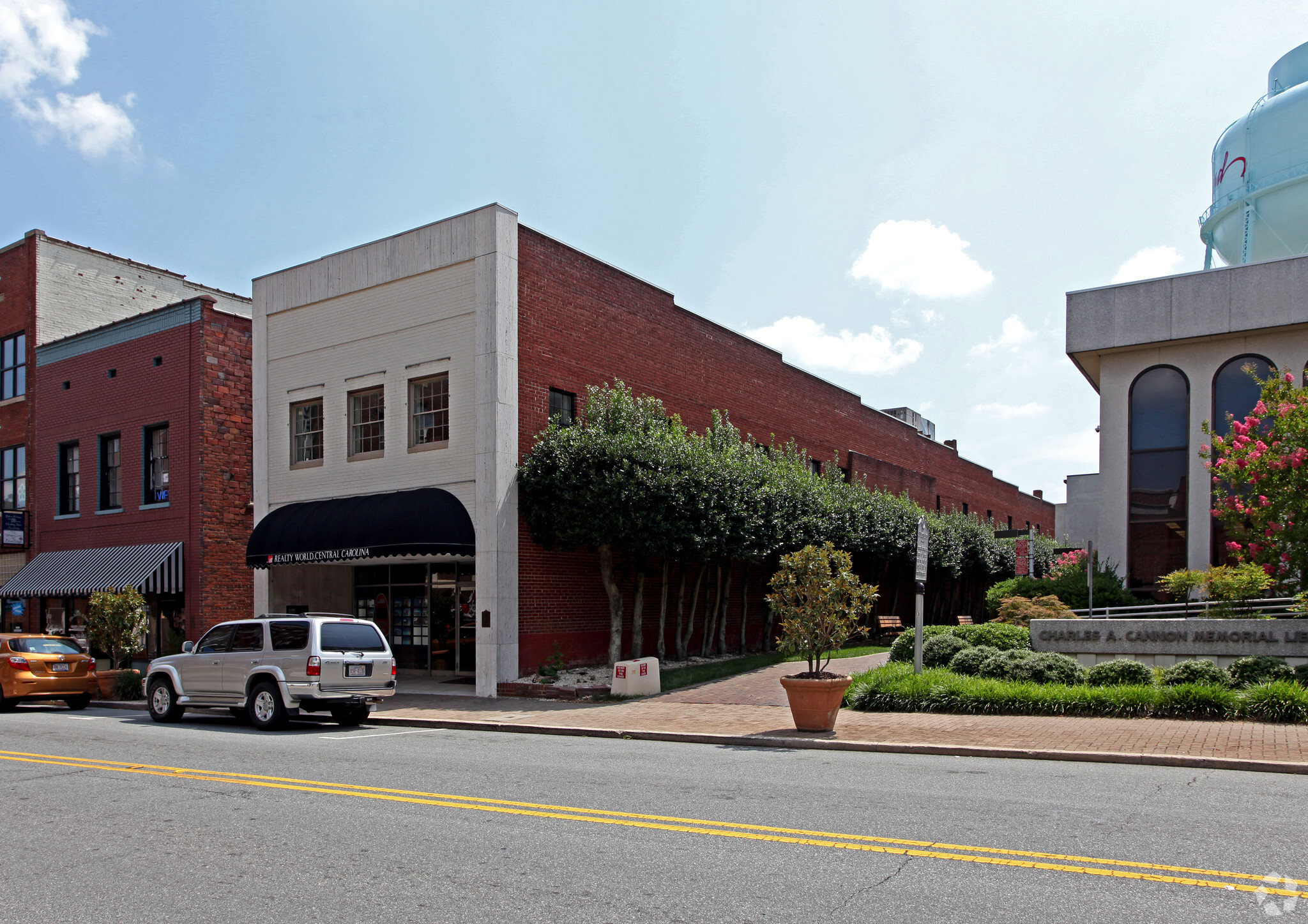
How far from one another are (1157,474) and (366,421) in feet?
58.4

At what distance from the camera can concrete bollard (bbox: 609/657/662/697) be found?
18.2 m

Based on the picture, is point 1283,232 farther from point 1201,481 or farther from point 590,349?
point 590,349

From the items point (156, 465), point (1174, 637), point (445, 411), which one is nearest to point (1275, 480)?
point (1174, 637)

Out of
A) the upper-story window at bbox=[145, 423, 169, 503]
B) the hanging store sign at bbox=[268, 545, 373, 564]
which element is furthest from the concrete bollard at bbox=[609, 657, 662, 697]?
the upper-story window at bbox=[145, 423, 169, 503]

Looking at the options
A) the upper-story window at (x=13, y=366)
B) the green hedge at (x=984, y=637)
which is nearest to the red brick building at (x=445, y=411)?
the green hedge at (x=984, y=637)

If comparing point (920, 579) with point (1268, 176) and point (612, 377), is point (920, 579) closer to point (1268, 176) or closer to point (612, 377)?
point (612, 377)

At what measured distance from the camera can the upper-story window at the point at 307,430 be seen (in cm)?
2389

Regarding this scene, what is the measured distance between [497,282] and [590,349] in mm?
3176

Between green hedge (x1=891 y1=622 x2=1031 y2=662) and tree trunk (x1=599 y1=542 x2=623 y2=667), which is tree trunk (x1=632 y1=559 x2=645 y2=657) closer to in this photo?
tree trunk (x1=599 y1=542 x2=623 y2=667)

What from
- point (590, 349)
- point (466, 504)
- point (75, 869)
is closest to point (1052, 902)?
point (75, 869)

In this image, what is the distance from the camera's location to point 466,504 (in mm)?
20203

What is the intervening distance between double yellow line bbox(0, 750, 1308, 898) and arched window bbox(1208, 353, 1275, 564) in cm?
1754

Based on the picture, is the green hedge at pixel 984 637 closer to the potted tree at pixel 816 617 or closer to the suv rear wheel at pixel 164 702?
the potted tree at pixel 816 617

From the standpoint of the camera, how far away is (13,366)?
31.3 metres
